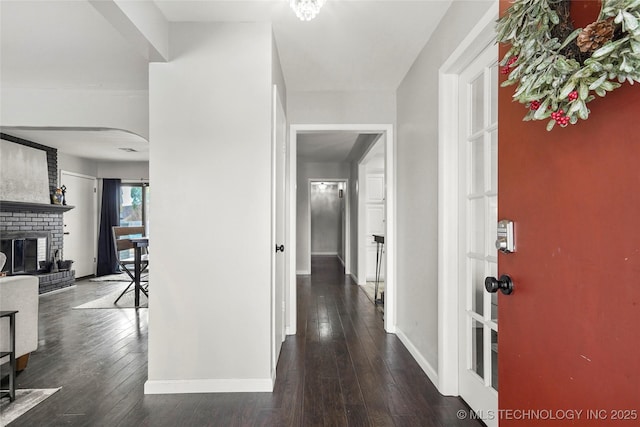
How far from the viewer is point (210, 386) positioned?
7.30 feet

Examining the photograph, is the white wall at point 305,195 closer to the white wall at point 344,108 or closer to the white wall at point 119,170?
the white wall at point 119,170

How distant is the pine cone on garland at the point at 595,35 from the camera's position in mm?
773

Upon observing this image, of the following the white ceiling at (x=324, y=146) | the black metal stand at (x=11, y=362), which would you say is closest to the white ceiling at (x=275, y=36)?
the white ceiling at (x=324, y=146)

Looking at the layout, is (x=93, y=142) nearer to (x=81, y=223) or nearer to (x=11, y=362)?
(x=81, y=223)

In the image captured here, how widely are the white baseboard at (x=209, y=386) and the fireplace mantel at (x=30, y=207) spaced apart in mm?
4547

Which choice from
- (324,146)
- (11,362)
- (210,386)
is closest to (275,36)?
(210,386)

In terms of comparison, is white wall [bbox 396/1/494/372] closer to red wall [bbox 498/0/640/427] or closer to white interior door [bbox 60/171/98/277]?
red wall [bbox 498/0/640/427]

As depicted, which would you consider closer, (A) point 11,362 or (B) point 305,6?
(B) point 305,6

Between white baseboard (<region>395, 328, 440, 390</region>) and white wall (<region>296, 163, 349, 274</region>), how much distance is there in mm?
3828

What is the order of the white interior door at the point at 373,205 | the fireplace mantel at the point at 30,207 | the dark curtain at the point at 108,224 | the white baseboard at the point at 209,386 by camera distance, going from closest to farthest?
the white baseboard at the point at 209,386 < the fireplace mantel at the point at 30,207 < the white interior door at the point at 373,205 < the dark curtain at the point at 108,224

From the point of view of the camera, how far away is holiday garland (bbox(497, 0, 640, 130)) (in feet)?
2.41

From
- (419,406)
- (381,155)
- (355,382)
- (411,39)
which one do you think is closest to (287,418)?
(355,382)

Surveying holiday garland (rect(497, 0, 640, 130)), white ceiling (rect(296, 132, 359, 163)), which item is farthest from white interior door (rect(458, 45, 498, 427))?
white ceiling (rect(296, 132, 359, 163))

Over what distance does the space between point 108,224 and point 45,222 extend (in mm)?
1443
